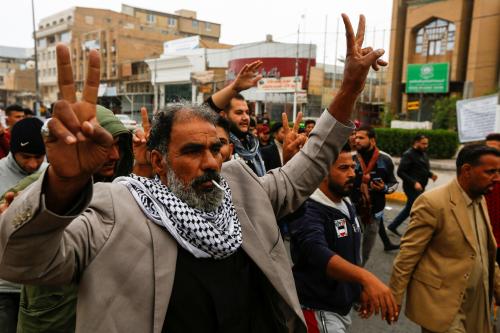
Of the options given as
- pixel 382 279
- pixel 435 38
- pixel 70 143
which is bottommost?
pixel 382 279

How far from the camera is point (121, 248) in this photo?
1364mm

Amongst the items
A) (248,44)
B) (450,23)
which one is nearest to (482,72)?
(450,23)

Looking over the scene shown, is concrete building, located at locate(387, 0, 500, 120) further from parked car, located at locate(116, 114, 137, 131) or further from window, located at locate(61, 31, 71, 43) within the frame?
window, located at locate(61, 31, 71, 43)

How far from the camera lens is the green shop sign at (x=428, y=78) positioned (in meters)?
29.4

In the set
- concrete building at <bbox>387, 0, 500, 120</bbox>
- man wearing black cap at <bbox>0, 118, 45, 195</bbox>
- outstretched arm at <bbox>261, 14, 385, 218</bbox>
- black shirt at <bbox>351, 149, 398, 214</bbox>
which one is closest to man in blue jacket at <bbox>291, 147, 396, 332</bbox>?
outstretched arm at <bbox>261, 14, 385, 218</bbox>

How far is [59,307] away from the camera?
1.82 metres

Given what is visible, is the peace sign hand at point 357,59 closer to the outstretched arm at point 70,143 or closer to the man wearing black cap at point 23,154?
the outstretched arm at point 70,143

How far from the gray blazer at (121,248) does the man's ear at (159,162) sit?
0.21 m

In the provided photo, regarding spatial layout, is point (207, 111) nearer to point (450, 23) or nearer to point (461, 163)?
point (461, 163)

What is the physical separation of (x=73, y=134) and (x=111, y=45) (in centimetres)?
5755

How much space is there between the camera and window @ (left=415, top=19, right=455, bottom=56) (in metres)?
30.3

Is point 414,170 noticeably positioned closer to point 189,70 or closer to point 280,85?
point 280,85

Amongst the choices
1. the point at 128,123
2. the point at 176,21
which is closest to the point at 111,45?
the point at 176,21

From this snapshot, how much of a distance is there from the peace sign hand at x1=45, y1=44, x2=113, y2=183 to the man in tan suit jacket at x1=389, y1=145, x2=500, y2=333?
95.7 inches
